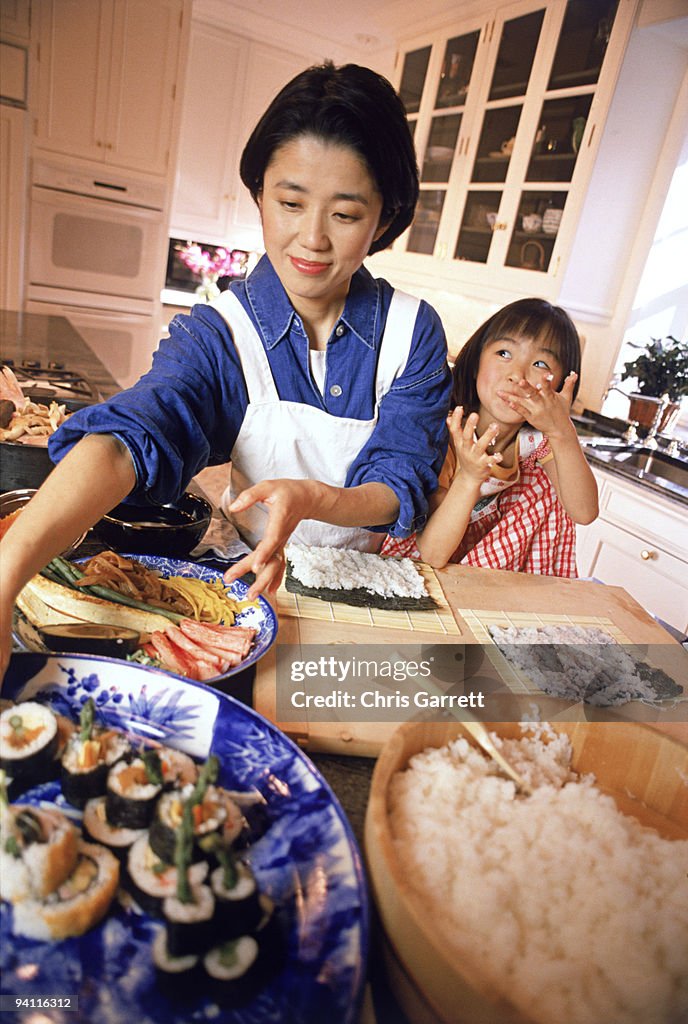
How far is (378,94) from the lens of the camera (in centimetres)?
88

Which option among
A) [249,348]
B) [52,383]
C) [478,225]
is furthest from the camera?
[478,225]

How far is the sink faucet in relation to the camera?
2.57 m

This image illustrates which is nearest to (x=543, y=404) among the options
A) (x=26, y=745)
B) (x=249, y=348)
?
(x=249, y=348)

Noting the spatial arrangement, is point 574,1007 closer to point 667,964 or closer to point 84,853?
point 667,964

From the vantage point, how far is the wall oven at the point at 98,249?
3.50 m

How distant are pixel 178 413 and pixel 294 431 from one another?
0.88 ft

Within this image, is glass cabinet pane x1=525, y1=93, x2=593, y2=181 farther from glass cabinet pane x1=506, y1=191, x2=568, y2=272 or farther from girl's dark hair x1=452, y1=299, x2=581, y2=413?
girl's dark hair x1=452, y1=299, x2=581, y2=413

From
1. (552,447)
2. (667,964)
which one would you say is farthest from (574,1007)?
(552,447)

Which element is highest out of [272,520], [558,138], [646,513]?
[558,138]

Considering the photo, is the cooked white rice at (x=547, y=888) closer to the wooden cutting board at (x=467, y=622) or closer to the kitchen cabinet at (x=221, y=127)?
the wooden cutting board at (x=467, y=622)

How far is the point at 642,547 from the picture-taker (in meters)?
2.27

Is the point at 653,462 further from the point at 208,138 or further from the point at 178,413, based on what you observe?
the point at 208,138

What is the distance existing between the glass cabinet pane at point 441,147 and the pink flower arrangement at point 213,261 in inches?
63.8

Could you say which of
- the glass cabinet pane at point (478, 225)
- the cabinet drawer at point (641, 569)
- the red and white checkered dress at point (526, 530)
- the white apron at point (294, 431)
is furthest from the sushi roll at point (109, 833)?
the glass cabinet pane at point (478, 225)
